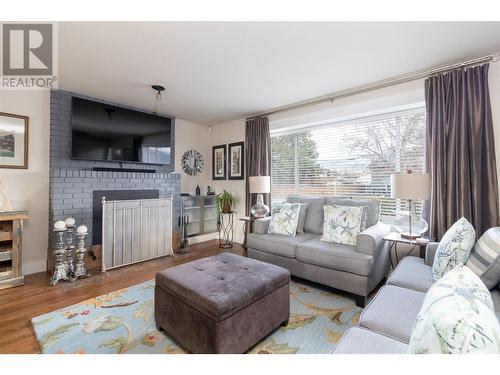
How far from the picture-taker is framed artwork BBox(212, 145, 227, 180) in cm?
458

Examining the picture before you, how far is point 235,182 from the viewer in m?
4.43

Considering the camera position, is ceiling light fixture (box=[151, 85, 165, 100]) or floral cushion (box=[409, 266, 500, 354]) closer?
floral cushion (box=[409, 266, 500, 354])

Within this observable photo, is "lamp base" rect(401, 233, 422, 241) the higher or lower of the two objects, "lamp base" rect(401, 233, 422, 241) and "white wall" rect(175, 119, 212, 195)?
the lower

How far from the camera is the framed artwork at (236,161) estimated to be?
14.0 ft

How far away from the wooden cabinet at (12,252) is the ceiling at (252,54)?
1.60 m

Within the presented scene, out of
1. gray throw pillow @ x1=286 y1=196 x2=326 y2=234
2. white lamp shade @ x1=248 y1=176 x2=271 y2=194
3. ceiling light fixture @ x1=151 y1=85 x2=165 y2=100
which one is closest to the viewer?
ceiling light fixture @ x1=151 y1=85 x2=165 y2=100

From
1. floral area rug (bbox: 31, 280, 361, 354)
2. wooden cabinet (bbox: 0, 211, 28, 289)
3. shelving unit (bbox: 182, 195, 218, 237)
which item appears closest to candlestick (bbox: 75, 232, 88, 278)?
wooden cabinet (bbox: 0, 211, 28, 289)

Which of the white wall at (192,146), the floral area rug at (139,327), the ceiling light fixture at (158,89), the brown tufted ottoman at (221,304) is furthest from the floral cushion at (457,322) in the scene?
the white wall at (192,146)

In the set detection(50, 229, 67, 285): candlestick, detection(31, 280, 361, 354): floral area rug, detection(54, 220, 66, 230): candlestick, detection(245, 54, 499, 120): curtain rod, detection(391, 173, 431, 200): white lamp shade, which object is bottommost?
detection(31, 280, 361, 354): floral area rug

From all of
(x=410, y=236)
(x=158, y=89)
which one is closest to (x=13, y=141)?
(x=158, y=89)

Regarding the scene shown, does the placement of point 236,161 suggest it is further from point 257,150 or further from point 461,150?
point 461,150

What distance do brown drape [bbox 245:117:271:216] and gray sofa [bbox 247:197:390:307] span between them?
1002 mm

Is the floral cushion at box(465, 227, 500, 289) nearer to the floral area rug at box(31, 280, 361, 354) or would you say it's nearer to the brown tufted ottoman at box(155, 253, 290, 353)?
the floral area rug at box(31, 280, 361, 354)

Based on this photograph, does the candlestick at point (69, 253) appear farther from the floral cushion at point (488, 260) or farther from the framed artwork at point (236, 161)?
the floral cushion at point (488, 260)
